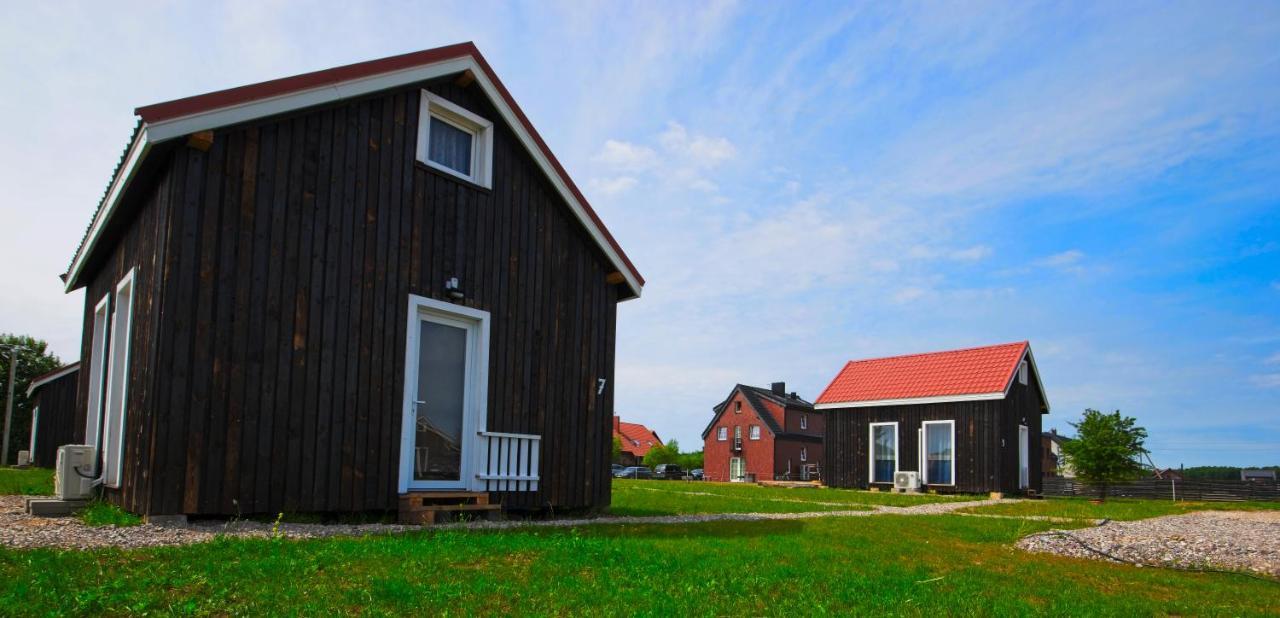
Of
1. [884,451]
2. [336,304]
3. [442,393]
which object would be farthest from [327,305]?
[884,451]

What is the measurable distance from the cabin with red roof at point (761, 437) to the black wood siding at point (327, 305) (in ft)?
150

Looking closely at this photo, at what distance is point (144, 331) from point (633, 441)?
70.3 metres

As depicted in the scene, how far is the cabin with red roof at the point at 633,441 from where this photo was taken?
74.6 meters

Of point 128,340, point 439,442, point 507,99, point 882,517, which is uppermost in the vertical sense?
point 507,99

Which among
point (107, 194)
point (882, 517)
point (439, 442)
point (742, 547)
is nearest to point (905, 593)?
point (742, 547)

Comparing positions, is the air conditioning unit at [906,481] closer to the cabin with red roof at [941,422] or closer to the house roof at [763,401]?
the cabin with red roof at [941,422]

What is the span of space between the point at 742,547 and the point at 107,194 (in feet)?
27.6

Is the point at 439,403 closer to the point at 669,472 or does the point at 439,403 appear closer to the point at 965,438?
the point at 965,438

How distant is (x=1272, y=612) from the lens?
6074 mm

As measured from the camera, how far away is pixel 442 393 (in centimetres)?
1074

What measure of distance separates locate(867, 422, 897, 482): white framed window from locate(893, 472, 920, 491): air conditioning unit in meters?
1.03

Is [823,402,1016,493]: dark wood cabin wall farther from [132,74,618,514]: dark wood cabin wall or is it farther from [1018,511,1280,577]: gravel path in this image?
[132,74,618,514]: dark wood cabin wall

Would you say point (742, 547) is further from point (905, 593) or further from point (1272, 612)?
point (1272, 612)

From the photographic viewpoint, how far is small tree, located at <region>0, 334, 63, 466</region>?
39625 millimetres
